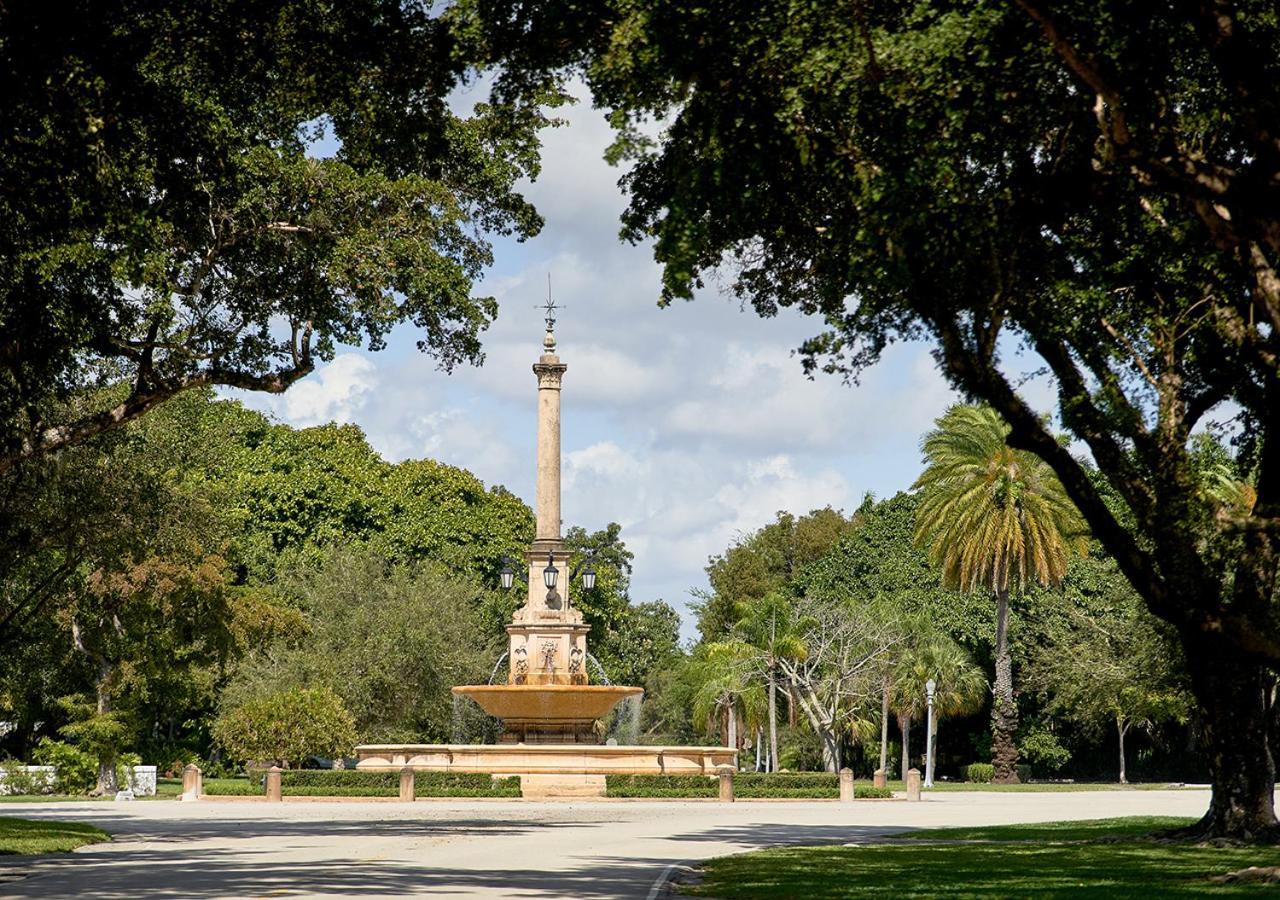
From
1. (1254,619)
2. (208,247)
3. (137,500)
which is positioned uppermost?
(208,247)

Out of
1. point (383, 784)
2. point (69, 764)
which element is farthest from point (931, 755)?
point (69, 764)

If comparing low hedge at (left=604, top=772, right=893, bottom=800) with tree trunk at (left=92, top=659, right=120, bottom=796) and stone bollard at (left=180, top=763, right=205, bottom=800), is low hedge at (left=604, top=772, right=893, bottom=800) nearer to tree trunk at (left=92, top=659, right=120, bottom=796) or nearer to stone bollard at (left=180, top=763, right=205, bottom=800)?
stone bollard at (left=180, top=763, right=205, bottom=800)

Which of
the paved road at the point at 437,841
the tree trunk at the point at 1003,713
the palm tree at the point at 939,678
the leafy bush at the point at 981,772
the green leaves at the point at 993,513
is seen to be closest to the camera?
the paved road at the point at 437,841

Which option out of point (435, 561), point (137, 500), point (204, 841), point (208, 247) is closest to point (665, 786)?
point (137, 500)

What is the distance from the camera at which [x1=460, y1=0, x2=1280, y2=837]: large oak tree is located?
14.5 metres

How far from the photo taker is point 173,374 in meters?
25.5

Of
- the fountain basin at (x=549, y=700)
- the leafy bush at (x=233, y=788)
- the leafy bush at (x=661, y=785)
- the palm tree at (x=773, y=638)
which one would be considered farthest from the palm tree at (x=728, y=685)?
the leafy bush at (x=233, y=788)

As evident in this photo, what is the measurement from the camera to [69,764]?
44.6 metres

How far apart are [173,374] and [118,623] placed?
25.2 meters

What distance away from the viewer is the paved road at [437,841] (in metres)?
16.2

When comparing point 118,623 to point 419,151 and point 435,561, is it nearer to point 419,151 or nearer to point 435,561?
point 435,561

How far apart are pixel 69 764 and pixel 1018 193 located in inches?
1370

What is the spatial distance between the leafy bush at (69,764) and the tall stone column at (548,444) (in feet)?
43.9

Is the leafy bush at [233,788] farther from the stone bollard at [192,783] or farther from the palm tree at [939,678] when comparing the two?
the palm tree at [939,678]
